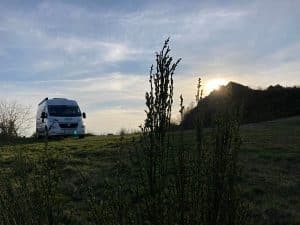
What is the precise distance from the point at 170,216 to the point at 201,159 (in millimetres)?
541

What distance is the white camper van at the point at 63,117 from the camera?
1321 inches

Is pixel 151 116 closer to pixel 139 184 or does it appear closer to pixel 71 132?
pixel 139 184

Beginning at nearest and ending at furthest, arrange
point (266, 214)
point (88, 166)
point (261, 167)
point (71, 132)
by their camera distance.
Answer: point (266, 214), point (261, 167), point (88, 166), point (71, 132)

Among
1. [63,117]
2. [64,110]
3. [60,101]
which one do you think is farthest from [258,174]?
[60,101]

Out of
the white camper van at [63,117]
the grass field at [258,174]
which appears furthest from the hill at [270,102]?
the grass field at [258,174]

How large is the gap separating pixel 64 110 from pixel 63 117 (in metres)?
0.77

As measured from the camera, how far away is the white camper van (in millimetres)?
33562

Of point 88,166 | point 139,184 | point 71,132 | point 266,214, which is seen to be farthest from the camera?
point 71,132

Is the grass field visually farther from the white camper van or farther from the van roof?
the van roof

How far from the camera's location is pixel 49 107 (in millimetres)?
34781

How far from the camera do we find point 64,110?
114ft

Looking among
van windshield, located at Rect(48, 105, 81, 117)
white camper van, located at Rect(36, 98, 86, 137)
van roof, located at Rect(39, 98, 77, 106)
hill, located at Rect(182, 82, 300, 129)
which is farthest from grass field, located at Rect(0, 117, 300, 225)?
hill, located at Rect(182, 82, 300, 129)

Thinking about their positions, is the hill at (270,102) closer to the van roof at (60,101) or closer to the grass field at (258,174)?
the van roof at (60,101)

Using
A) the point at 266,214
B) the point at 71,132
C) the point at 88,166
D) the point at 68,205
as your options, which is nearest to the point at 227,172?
the point at 266,214
